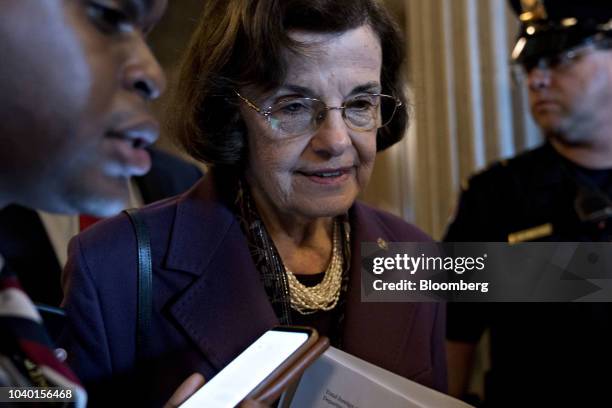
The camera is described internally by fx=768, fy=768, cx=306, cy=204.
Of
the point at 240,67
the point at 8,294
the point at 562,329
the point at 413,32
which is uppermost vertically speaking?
the point at 413,32

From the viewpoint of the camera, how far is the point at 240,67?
61.8 inches

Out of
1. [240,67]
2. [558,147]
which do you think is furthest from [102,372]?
[558,147]

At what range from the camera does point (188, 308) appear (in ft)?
4.97

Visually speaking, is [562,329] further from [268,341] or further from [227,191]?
[268,341]

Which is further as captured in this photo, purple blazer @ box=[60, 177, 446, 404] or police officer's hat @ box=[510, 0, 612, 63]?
police officer's hat @ box=[510, 0, 612, 63]

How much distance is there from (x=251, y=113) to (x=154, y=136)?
2.51ft

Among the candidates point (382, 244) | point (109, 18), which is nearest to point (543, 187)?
point (382, 244)

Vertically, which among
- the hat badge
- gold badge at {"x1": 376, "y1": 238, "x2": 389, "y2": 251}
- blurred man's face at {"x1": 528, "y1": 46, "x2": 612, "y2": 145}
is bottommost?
gold badge at {"x1": 376, "y1": 238, "x2": 389, "y2": 251}

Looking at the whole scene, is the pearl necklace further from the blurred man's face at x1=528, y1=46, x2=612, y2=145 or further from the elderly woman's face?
the blurred man's face at x1=528, y1=46, x2=612, y2=145

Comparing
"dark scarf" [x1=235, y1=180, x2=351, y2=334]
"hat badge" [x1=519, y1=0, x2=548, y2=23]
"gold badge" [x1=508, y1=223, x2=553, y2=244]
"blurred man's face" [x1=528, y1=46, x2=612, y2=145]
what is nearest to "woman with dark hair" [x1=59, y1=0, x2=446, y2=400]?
"dark scarf" [x1=235, y1=180, x2=351, y2=334]

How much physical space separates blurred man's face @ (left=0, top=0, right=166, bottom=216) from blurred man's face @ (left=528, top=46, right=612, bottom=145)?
2008 millimetres

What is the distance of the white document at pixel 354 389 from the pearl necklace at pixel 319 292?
0.31 metres

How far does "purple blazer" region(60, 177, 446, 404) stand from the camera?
1.44 metres

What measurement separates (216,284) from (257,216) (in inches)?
8.1
